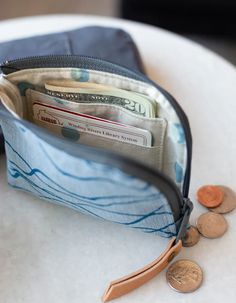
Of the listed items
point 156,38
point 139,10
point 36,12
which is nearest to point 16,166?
point 156,38

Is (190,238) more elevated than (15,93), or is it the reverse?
(15,93)

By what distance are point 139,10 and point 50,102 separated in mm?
768

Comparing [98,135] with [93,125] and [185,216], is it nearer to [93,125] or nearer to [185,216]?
[93,125]

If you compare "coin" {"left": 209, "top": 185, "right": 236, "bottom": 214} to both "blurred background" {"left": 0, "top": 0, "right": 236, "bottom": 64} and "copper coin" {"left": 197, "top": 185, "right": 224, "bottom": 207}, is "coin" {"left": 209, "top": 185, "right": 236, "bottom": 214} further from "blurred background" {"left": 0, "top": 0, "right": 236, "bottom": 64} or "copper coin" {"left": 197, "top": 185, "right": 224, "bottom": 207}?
"blurred background" {"left": 0, "top": 0, "right": 236, "bottom": 64}

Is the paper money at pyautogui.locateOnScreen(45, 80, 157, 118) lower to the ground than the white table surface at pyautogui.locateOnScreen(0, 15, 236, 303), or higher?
higher

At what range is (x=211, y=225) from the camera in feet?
2.06

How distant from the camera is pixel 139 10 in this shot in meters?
1.31

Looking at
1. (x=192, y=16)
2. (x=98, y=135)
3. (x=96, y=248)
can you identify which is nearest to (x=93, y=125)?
(x=98, y=135)

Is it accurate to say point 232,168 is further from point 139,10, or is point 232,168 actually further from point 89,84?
point 139,10

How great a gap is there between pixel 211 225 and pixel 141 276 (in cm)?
12

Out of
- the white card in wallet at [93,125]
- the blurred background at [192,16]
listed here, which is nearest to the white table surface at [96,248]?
the white card in wallet at [93,125]

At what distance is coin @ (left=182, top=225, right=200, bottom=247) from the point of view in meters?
0.61

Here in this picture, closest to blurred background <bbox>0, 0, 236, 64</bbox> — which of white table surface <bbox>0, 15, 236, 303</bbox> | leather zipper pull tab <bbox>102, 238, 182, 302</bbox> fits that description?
white table surface <bbox>0, 15, 236, 303</bbox>

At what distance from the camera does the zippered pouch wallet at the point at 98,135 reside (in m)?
0.54
